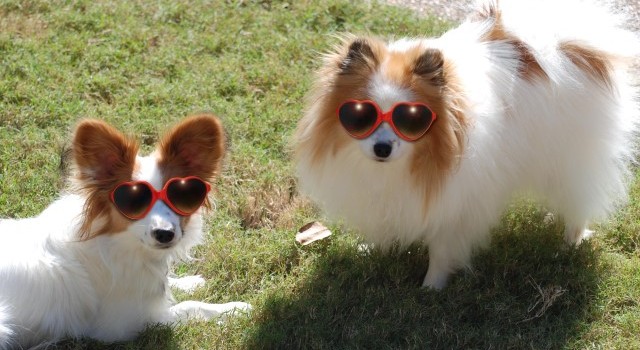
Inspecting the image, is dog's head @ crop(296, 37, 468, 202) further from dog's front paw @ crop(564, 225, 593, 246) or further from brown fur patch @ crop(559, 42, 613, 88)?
dog's front paw @ crop(564, 225, 593, 246)

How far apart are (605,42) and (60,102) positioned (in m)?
3.54

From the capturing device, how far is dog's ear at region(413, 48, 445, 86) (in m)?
3.66

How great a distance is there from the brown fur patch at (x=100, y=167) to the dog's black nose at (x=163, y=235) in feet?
0.56

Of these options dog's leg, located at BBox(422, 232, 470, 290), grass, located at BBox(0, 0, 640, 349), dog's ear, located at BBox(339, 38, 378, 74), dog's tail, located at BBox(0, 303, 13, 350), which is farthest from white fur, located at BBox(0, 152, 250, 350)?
dog's leg, located at BBox(422, 232, 470, 290)

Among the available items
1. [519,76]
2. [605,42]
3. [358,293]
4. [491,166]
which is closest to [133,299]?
[358,293]

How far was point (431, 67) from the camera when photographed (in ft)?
12.1

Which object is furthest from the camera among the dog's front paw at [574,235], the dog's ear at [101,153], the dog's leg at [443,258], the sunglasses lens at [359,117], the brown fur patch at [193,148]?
the dog's front paw at [574,235]

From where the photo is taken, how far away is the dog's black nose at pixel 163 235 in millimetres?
3486

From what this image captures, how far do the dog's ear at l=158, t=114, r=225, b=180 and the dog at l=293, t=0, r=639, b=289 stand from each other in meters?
0.55

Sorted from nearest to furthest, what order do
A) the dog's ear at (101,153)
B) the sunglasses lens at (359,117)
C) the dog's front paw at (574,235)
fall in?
the dog's ear at (101,153) → the sunglasses lens at (359,117) → the dog's front paw at (574,235)

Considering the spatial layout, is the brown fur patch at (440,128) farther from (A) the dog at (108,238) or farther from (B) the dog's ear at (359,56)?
(A) the dog at (108,238)

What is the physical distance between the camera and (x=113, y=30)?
6477mm

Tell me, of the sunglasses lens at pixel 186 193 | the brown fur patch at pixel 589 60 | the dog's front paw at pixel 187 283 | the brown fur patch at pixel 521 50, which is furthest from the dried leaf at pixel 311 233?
the brown fur patch at pixel 589 60

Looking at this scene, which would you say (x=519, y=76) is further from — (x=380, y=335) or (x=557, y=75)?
(x=380, y=335)
